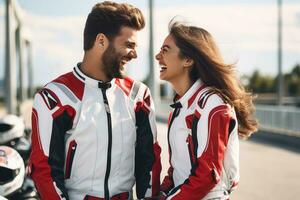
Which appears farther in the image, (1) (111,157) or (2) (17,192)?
(2) (17,192)

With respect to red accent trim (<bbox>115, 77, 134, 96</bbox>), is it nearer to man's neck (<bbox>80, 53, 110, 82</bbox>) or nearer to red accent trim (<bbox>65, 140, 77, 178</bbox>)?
man's neck (<bbox>80, 53, 110, 82</bbox>)

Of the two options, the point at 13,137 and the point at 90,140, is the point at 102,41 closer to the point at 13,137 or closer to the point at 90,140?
the point at 90,140

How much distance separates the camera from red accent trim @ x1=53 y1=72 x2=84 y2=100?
9.76 ft

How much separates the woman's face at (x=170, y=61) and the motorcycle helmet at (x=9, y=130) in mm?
2704

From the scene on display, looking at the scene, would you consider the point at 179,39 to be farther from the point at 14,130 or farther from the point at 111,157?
the point at 14,130

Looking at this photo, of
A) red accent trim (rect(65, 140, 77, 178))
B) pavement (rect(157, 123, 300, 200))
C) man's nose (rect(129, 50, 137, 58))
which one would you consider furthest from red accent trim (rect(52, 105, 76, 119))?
pavement (rect(157, 123, 300, 200))

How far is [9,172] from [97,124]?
4.91 ft

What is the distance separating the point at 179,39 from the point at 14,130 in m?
2.88

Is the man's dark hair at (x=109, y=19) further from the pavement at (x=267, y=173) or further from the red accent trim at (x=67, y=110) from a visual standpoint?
the pavement at (x=267, y=173)

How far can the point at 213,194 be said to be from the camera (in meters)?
2.93

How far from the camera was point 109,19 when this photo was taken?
295cm

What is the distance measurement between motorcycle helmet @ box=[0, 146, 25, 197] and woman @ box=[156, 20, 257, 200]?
1432mm

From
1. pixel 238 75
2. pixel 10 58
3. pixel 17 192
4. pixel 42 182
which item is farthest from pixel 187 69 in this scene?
pixel 10 58

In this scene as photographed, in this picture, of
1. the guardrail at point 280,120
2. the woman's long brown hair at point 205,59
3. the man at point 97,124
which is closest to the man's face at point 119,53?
the man at point 97,124
